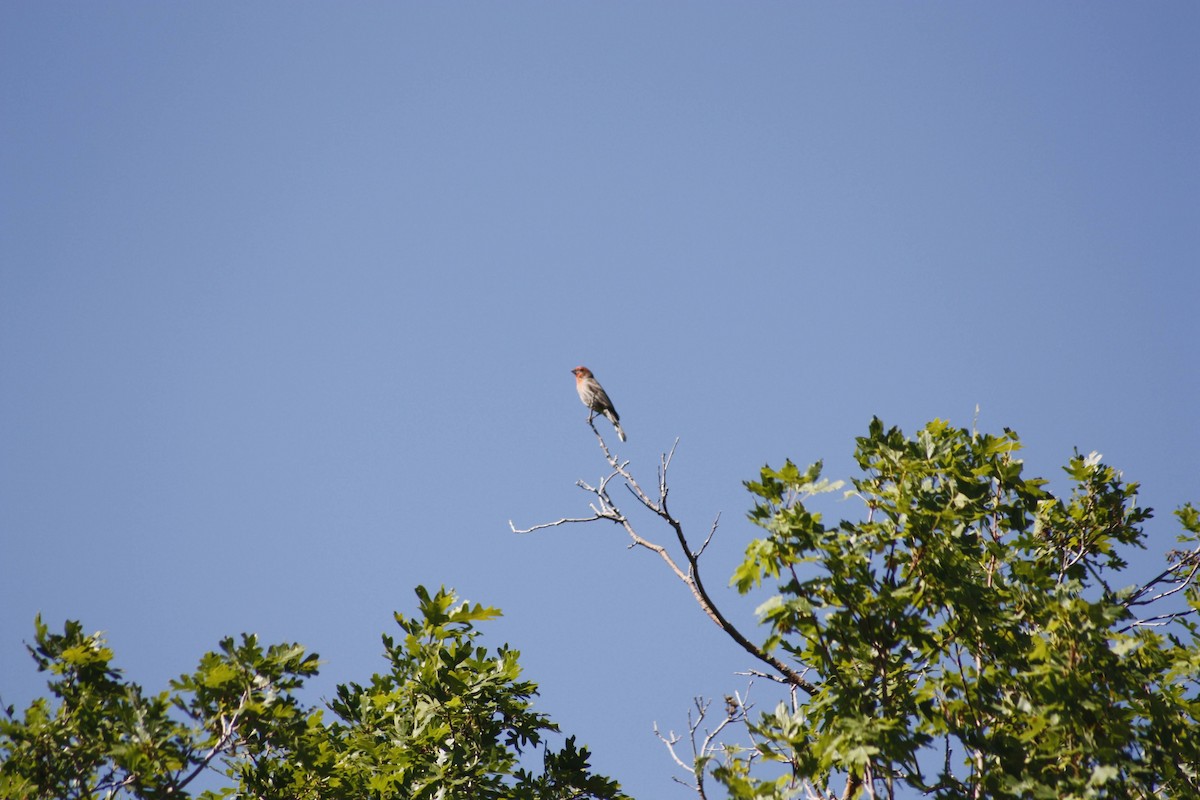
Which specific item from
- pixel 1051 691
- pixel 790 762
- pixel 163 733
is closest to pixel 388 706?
pixel 163 733

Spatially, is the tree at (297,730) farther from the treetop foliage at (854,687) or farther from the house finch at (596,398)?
the house finch at (596,398)

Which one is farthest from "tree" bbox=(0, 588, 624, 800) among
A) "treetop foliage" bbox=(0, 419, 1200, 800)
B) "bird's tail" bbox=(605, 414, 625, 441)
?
"bird's tail" bbox=(605, 414, 625, 441)

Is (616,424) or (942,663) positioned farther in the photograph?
(616,424)

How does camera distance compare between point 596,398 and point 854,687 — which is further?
point 596,398

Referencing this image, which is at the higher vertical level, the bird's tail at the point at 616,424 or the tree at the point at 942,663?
the bird's tail at the point at 616,424

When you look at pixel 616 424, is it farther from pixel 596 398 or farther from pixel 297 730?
pixel 297 730

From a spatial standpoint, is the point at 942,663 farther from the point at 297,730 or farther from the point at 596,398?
the point at 596,398

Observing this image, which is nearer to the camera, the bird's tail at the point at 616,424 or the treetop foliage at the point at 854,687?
the treetop foliage at the point at 854,687

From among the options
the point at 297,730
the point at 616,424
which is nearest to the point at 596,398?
the point at 616,424

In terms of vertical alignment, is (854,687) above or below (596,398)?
below

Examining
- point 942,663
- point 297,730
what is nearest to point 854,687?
point 942,663

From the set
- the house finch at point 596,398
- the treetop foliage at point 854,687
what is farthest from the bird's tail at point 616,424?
the treetop foliage at point 854,687

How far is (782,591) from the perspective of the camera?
6.53 m

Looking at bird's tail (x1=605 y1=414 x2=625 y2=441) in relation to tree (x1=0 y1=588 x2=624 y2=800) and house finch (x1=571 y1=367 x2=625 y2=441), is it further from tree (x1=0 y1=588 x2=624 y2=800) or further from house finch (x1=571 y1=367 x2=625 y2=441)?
tree (x1=0 y1=588 x2=624 y2=800)
